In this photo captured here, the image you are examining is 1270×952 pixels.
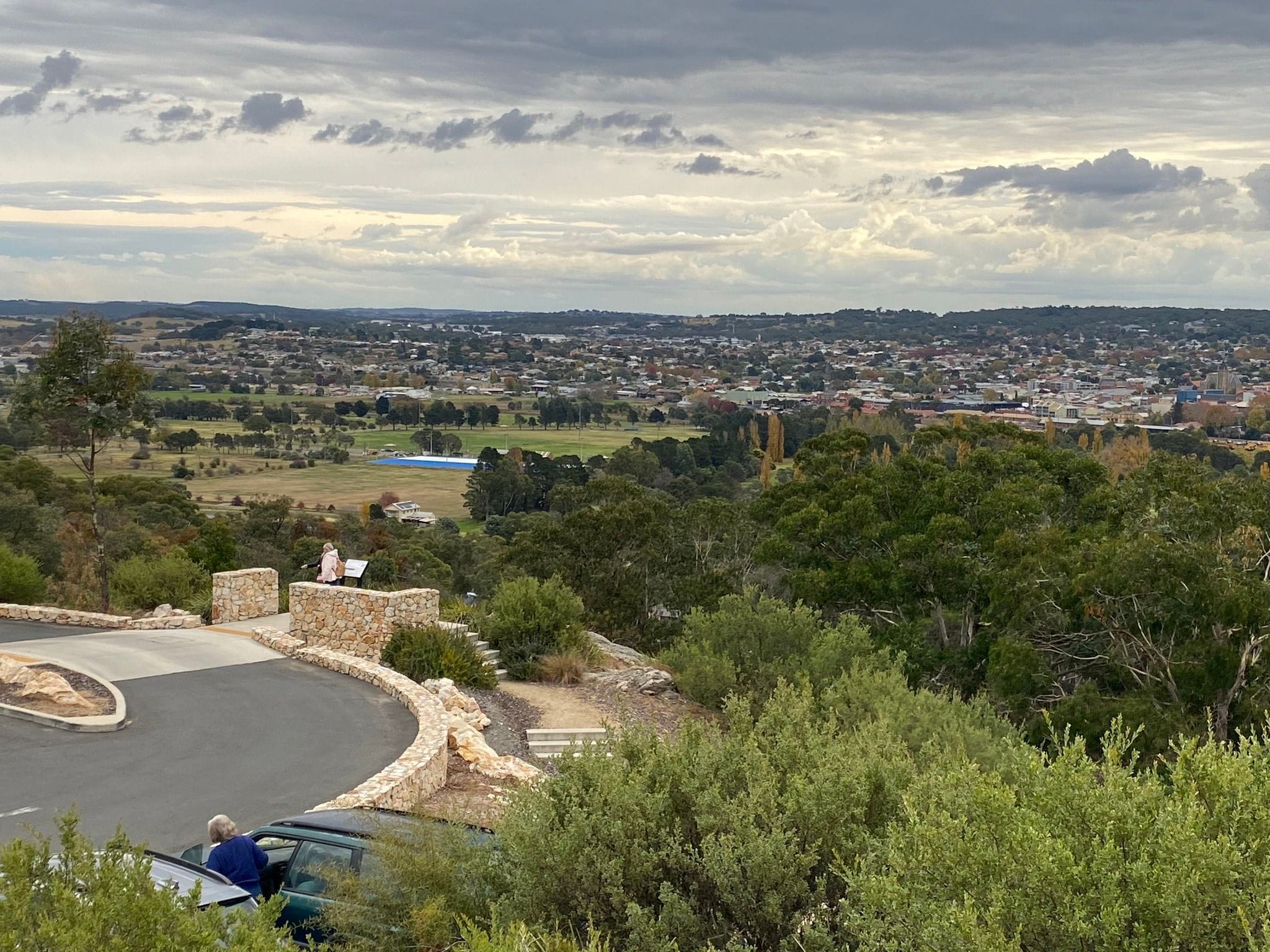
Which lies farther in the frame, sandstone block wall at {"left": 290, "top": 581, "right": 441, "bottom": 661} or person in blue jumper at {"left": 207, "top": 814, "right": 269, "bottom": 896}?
sandstone block wall at {"left": 290, "top": 581, "right": 441, "bottom": 661}

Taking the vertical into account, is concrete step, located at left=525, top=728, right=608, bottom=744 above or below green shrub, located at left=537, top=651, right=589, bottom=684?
above

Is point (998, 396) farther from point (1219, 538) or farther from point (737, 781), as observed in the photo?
point (737, 781)

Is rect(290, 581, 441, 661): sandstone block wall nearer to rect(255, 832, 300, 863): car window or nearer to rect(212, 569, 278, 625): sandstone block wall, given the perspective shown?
rect(212, 569, 278, 625): sandstone block wall

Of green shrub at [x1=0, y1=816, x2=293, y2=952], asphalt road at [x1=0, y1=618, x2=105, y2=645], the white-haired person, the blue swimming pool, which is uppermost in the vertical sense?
green shrub at [x1=0, y1=816, x2=293, y2=952]

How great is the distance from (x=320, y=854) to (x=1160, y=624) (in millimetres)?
14503

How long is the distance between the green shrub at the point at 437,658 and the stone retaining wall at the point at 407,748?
0.40 m

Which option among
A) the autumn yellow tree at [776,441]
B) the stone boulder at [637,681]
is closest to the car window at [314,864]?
the stone boulder at [637,681]

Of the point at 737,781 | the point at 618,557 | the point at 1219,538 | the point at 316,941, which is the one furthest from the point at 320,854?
the point at 618,557

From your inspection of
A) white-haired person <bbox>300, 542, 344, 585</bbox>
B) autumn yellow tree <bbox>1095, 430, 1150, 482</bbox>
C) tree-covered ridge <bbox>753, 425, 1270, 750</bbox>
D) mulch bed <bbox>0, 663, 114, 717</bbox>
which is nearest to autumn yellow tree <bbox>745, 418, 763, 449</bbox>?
autumn yellow tree <bbox>1095, 430, 1150, 482</bbox>

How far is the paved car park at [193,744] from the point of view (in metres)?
11.3

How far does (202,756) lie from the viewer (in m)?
13.1

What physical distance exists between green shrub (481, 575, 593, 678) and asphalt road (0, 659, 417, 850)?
3.40 metres

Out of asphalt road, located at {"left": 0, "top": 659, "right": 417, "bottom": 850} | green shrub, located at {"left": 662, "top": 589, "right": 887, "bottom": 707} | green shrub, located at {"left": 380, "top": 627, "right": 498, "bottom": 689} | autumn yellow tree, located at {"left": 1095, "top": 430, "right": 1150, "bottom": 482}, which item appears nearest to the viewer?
asphalt road, located at {"left": 0, "top": 659, "right": 417, "bottom": 850}

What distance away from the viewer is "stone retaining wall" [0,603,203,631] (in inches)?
797
